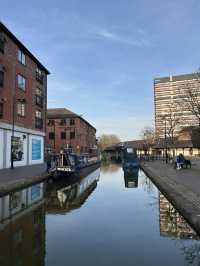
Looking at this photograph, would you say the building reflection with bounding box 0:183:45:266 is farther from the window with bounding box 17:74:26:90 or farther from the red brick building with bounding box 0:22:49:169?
the window with bounding box 17:74:26:90

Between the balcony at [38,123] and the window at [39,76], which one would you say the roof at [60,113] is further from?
the balcony at [38,123]

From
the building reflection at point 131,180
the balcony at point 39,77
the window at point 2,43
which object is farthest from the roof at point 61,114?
the window at point 2,43

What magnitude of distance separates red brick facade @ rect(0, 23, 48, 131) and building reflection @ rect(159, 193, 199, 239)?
22.0m

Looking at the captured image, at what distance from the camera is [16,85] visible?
34500 millimetres

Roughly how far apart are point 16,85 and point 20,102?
7.11 ft

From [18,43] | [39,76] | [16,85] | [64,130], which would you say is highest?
[18,43]

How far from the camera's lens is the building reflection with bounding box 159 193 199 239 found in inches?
368

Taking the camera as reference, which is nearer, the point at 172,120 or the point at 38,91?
the point at 38,91

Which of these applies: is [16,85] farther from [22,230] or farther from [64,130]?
[64,130]

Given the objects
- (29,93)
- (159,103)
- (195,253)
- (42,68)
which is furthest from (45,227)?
(159,103)

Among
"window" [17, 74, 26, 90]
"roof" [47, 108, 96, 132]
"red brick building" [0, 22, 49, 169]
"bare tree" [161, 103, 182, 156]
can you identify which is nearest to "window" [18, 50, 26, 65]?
"red brick building" [0, 22, 49, 169]

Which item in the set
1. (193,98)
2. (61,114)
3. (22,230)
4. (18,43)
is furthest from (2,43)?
(61,114)

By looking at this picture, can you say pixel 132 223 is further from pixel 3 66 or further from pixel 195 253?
pixel 3 66

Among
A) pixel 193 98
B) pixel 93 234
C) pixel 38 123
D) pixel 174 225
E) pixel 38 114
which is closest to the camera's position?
pixel 93 234
